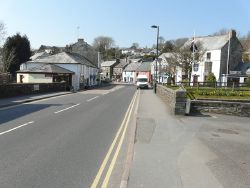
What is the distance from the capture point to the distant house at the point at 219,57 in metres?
63.8

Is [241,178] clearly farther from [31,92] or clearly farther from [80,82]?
[80,82]

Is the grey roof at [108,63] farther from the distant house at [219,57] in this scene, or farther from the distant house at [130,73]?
the distant house at [219,57]

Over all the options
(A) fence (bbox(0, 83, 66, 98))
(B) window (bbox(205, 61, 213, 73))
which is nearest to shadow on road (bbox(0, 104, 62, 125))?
(A) fence (bbox(0, 83, 66, 98))

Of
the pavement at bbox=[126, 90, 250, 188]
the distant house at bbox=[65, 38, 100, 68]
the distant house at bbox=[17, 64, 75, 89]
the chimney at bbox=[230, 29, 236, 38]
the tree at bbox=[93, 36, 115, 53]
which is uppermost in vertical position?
the tree at bbox=[93, 36, 115, 53]

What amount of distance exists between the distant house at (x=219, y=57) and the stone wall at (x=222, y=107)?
Answer: 4239cm

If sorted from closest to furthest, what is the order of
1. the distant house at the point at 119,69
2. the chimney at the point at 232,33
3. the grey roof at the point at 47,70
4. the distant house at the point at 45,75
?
the distant house at the point at 45,75 < the grey roof at the point at 47,70 < the chimney at the point at 232,33 < the distant house at the point at 119,69

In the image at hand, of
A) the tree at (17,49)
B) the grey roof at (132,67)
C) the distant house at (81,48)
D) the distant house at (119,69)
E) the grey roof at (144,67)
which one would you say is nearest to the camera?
the tree at (17,49)

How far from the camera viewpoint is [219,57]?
6353 cm

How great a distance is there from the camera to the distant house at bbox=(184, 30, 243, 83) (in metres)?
63.8

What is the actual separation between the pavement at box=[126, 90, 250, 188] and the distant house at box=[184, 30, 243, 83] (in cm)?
4912

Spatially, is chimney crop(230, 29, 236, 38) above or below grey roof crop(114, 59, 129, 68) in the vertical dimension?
above

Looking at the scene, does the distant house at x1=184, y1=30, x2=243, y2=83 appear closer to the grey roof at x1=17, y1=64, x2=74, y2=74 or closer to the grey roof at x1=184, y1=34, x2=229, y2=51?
the grey roof at x1=184, y1=34, x2=229, y2=51

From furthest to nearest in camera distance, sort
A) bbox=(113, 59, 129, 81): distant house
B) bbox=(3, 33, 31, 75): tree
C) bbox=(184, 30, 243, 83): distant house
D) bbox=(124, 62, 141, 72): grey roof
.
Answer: bbox=(113, 59, 129, 81): distant house
bbox=(124, 62, 141, 72): grey roof
bbox=(3, 33, 31, 75): tree
bbox=(184, 30, 243, 83): distant house

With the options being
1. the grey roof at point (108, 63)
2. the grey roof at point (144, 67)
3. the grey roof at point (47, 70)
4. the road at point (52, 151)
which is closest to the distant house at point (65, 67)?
the grey roof at point (47, 70)
